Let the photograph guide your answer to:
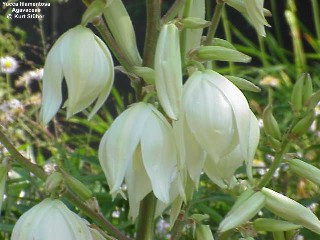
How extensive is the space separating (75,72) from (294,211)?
28 cm

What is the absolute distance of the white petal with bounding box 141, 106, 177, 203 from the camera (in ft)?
2.66

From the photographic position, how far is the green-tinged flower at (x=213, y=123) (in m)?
0.79

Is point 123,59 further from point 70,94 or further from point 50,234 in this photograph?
point 50,234

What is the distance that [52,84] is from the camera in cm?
84

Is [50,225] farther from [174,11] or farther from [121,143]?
[174,11]

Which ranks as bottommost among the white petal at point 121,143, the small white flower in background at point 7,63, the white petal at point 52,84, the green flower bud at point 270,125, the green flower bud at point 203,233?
the small white flower in background at point 7,63

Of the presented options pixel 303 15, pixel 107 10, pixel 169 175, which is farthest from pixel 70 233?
pixel 303 15

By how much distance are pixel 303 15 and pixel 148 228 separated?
3.25m

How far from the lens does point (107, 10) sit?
926mm

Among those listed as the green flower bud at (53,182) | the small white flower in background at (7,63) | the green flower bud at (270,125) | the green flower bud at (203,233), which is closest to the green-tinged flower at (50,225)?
the green flower bud at (53,182)

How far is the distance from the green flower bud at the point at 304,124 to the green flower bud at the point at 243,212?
0.08 metres

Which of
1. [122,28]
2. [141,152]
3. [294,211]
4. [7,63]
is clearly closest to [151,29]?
[122,28]

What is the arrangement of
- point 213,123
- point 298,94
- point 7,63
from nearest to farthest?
point 213,123 → point 298,94 → point 7,63

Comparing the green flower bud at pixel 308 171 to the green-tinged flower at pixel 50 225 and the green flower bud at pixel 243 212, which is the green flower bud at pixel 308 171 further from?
the green-tinged flower at pixel 50 225
